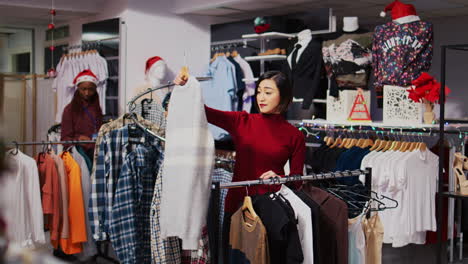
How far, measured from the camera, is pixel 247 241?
8.93ft

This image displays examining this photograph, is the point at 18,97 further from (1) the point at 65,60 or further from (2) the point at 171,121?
(2) the point at 171,121

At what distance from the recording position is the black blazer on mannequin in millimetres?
6016

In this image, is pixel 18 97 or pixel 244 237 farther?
pixel 18 97

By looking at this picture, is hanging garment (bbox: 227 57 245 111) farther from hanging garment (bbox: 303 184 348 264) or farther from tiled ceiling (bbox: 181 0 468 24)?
hanging garment (bbox: 303 184 348 264)

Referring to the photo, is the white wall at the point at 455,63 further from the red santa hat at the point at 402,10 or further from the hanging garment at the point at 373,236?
the hanging garment at the point at 373,236

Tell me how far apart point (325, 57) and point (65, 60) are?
A: 3557 mm

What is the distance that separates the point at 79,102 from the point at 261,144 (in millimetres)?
3744

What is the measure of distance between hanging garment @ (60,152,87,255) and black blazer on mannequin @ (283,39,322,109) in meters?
2.45

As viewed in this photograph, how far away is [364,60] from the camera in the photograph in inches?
221

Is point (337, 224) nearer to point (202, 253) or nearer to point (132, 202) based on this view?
point (202, 253)

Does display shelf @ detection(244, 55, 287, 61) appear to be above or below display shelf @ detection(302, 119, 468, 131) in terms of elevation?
above

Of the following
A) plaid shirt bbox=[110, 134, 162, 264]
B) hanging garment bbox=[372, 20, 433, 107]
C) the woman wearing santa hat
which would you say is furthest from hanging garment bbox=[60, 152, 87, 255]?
hanging garment bbox=[372, 20, 433, 107]

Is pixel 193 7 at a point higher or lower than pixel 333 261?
higher

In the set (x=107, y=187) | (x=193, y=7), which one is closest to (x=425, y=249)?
(x=107, y=187)
